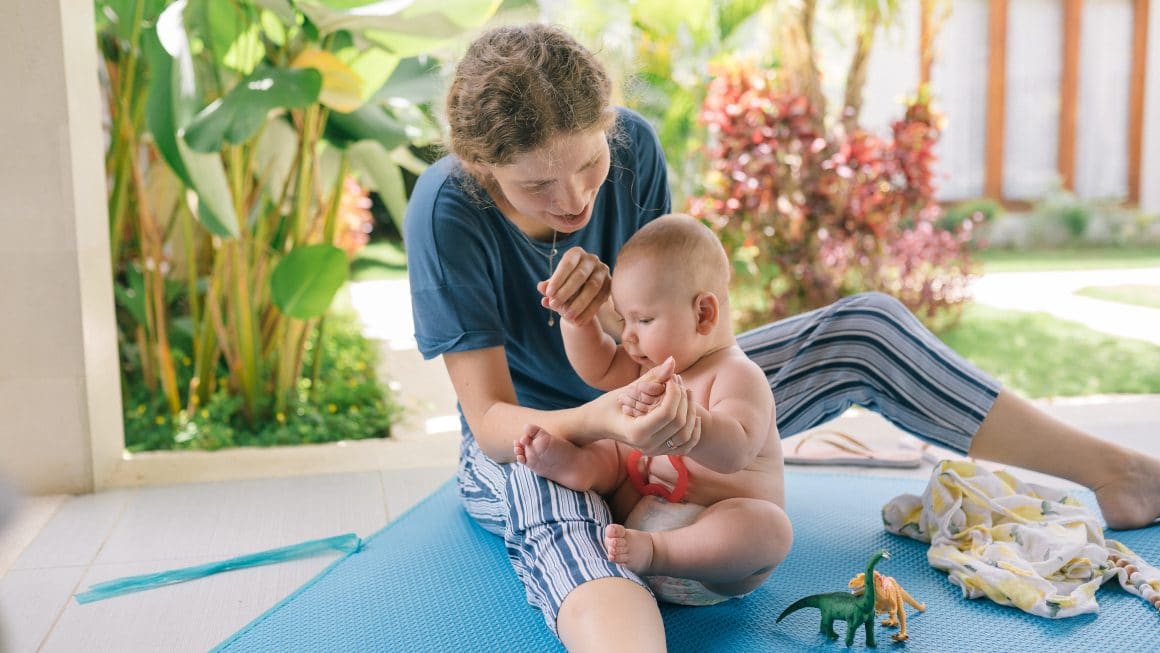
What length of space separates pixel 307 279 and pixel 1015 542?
6.58 feet

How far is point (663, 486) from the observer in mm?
1778

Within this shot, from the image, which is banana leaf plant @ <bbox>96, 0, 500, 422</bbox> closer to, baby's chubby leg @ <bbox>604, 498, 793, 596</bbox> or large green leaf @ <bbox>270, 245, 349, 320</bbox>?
large green leaf @ <bbox>270, 245, 349, 320</bbox>

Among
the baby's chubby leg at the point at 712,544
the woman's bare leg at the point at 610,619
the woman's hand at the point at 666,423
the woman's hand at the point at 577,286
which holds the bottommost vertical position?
the woman's bare leg at the point at 610,619

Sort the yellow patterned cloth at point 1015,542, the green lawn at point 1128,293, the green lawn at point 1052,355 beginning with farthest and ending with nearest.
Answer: the green lawn at point 1128,293 → the green lawn at point 1052,355 → the yellow patterned cloth at point 1015,542

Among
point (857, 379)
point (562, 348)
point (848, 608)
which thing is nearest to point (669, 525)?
point (848, 608)

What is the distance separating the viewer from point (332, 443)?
10.9 ft

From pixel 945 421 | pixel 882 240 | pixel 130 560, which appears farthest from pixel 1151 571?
pixel 882 240

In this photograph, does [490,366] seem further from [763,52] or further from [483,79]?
[763,52]

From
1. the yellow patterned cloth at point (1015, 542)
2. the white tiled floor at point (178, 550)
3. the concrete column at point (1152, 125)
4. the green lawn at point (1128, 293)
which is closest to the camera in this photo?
the yellow patterned cloth at point (1015, 542)

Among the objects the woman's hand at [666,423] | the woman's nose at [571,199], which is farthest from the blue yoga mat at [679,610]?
the woman's nose at [571,199]

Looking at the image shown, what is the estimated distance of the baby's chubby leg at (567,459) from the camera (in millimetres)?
1666

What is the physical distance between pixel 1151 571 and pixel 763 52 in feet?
14.5

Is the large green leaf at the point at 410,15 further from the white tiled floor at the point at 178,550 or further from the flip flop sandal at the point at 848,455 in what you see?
the flip flop sandal at the point at 848,455

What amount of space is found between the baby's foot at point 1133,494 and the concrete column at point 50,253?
8.08 ft
